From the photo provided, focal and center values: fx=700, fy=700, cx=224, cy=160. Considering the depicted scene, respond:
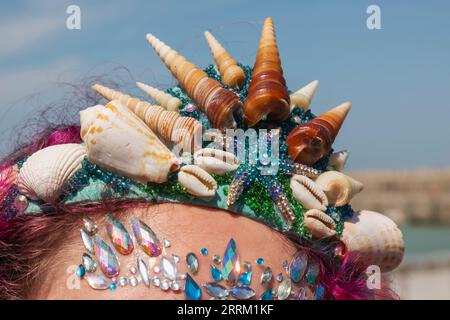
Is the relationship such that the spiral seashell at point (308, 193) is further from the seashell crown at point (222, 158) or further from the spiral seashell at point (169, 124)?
the spiral seashell at point (169, 124)

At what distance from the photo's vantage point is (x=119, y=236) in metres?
1.59

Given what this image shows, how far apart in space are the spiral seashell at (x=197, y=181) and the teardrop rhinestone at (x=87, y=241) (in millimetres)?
249

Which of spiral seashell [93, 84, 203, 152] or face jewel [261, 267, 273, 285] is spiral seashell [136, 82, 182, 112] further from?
face jewel [261, 267, 273, 285]

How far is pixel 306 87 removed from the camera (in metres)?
1.96

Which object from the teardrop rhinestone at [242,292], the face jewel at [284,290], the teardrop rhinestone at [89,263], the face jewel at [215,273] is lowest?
the face jewel at [284,290]

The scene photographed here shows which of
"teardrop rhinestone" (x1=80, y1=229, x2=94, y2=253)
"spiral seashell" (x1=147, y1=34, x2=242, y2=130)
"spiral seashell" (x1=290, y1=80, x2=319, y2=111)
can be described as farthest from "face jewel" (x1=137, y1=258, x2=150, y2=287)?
"spiral seashell" (x1=290, y1=80, x2=319, y2=111)

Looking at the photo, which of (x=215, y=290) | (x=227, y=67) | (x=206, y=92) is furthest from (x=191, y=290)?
(x=227, y=67)

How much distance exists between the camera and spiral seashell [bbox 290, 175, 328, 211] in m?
1.71

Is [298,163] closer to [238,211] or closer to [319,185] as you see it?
[319,185]

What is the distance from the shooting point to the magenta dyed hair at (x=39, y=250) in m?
1.67

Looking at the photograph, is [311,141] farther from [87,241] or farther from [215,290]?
[87,241]

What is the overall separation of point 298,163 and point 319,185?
8 cm

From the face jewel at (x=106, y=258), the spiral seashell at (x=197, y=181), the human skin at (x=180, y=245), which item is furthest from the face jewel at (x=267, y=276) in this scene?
the face jewel at (x=106, y=258)

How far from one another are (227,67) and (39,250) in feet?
2.19
